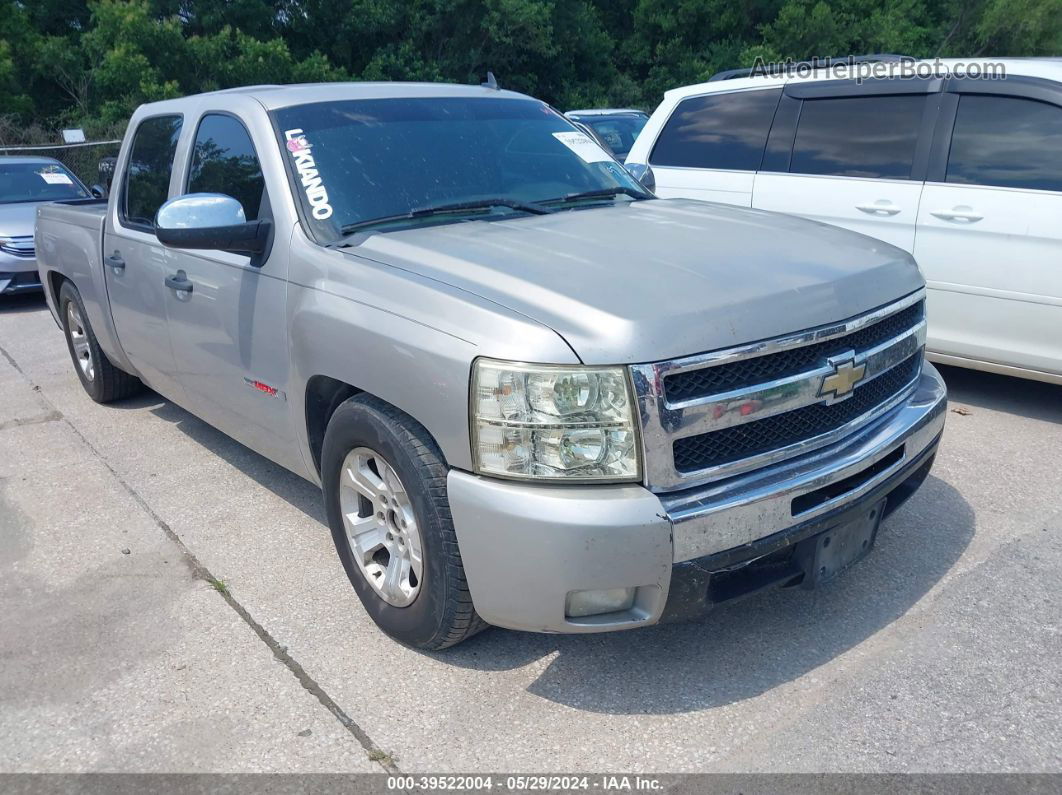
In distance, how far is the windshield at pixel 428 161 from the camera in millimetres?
3600

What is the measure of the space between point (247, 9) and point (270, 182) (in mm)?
20530

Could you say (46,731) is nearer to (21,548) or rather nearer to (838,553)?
(21,548)

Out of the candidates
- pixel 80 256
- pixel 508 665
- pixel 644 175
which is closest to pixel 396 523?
pixel 508 665

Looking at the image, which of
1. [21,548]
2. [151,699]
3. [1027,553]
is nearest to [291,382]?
[151,699]

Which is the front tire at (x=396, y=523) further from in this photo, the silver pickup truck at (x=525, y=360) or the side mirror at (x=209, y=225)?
the side mirror at (x=209, y=225)

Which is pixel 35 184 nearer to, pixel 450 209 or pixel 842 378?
pixel 450 209

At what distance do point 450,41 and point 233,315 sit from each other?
21.9 m

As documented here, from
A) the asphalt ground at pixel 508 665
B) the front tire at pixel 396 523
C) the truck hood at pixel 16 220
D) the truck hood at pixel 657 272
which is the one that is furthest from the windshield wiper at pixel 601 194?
the truck hood at pixel 16 220

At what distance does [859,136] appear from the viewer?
5.75 meters

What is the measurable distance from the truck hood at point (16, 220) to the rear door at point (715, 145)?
692cm

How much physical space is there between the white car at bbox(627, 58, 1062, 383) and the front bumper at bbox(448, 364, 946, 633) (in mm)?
2722

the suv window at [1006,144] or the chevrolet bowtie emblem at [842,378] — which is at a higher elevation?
the suv window at [1006,144]

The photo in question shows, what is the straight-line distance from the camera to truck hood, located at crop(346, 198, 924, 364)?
2.62 metres

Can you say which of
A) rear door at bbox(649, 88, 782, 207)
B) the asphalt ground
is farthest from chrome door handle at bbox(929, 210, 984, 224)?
the asphalt ground
